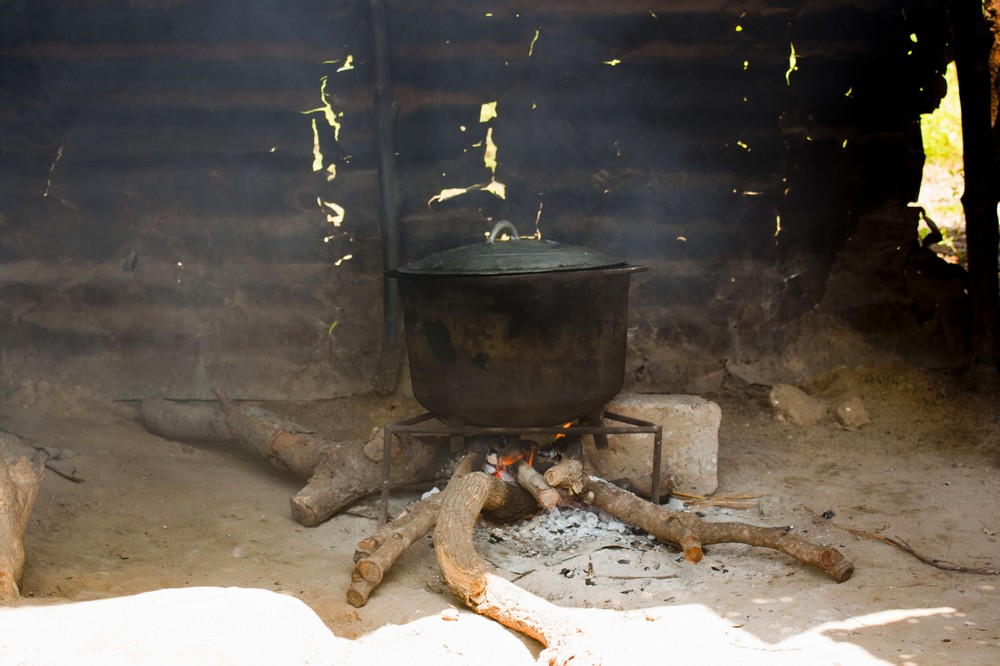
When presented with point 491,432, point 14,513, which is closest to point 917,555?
point 491,432

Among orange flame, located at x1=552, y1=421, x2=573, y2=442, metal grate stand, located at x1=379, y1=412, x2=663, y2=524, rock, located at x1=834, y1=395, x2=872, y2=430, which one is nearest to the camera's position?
metal grate stand, located at x1=379, y1=412, x2=663, y2=524

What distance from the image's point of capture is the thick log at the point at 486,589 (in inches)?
110

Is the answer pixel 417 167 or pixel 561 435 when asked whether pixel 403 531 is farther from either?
pixel 417 167

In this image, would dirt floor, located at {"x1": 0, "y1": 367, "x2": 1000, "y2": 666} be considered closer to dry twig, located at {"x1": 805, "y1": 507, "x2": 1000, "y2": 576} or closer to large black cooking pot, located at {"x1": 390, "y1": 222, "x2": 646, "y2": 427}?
dry twig, located at {"x1": 805, "y1": 507, "x2": 1000, "y2": 576}

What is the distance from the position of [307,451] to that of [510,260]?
4.87 feet

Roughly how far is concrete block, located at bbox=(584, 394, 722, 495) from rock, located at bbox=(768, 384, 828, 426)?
81 centimetres

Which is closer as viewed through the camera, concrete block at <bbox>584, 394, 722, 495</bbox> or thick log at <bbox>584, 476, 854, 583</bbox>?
thick log at <bbox>584, 476, 854, 583</bbox>

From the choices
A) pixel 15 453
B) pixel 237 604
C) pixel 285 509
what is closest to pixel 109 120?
pixel 15 453

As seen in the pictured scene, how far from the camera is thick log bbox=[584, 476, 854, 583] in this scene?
11.3ft

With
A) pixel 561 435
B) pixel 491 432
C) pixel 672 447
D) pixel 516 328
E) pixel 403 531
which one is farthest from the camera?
pixel 672 447

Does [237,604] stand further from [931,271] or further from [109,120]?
[931,271]

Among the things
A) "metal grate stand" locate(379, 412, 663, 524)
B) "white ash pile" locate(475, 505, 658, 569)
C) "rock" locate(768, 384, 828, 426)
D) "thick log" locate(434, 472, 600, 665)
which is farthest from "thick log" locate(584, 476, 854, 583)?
"rock" locate(768, 384, 828, 426)

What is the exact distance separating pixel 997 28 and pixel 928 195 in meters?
4.63

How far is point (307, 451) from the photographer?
4465 millimetres
